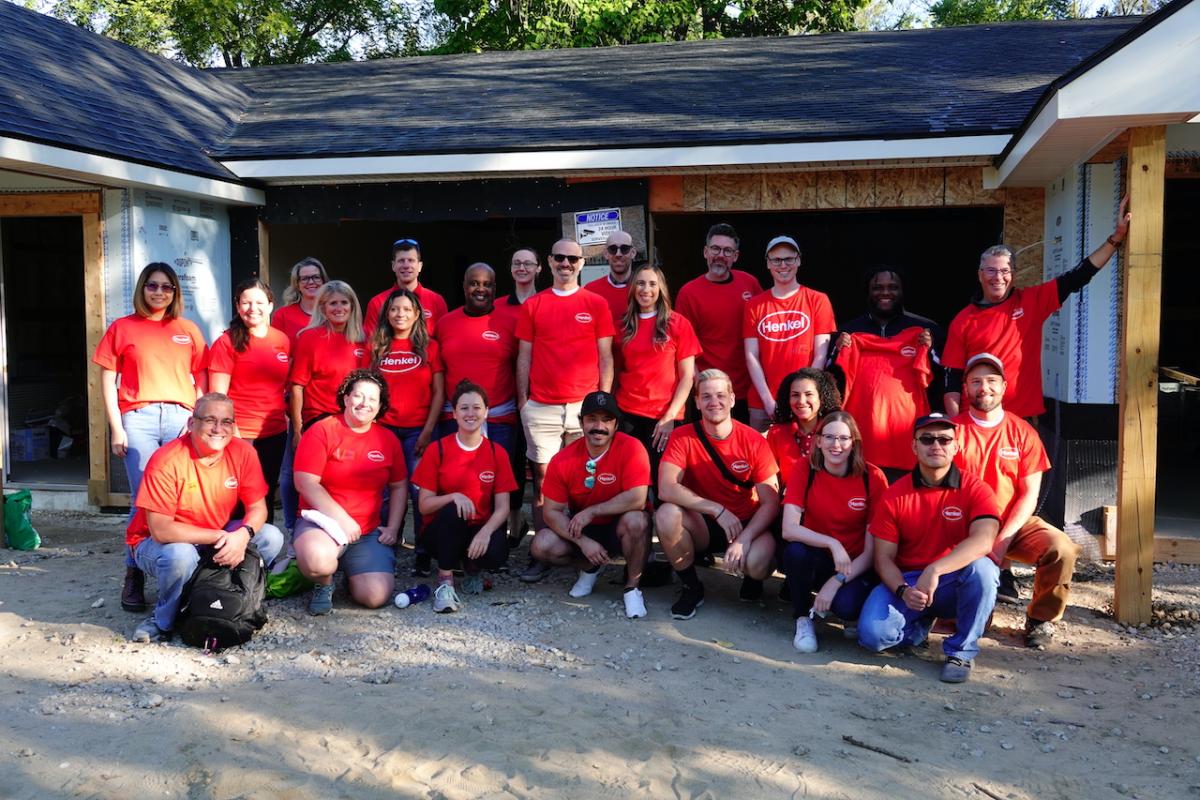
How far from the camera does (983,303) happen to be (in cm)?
535

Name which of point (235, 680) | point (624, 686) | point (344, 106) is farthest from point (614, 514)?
point (344, 106)

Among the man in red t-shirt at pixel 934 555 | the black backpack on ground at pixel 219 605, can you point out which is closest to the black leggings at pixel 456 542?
the black backpack on ground at pixel 219 605

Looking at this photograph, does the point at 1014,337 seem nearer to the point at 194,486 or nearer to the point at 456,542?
the point at 456,542

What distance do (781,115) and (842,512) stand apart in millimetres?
4112

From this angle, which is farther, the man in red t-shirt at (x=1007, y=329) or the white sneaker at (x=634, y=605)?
the man in red t-shirt at (x=1007, y=329)

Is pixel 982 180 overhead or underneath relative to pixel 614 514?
overhead

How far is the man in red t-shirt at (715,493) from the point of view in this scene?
5035mm

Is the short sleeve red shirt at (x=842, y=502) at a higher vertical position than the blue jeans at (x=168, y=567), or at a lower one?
higher

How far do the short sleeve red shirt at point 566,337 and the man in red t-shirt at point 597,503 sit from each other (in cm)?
37

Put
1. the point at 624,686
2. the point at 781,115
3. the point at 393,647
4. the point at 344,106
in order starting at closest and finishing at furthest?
the point at 624,686 → the point at 393,647 → the point at 781,115 → the point at 344,106

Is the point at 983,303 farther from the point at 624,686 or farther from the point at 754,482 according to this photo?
the point at 624,686

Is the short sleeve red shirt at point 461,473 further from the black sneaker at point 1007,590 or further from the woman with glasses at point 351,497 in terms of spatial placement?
the black sneaker at point 1007,590

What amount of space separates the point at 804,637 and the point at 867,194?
3.98 m

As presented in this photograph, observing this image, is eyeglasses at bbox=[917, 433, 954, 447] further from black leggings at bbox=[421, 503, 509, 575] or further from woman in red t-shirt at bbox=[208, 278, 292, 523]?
woman in red t-shirt at bbox=[208, 278, 292, 523]
